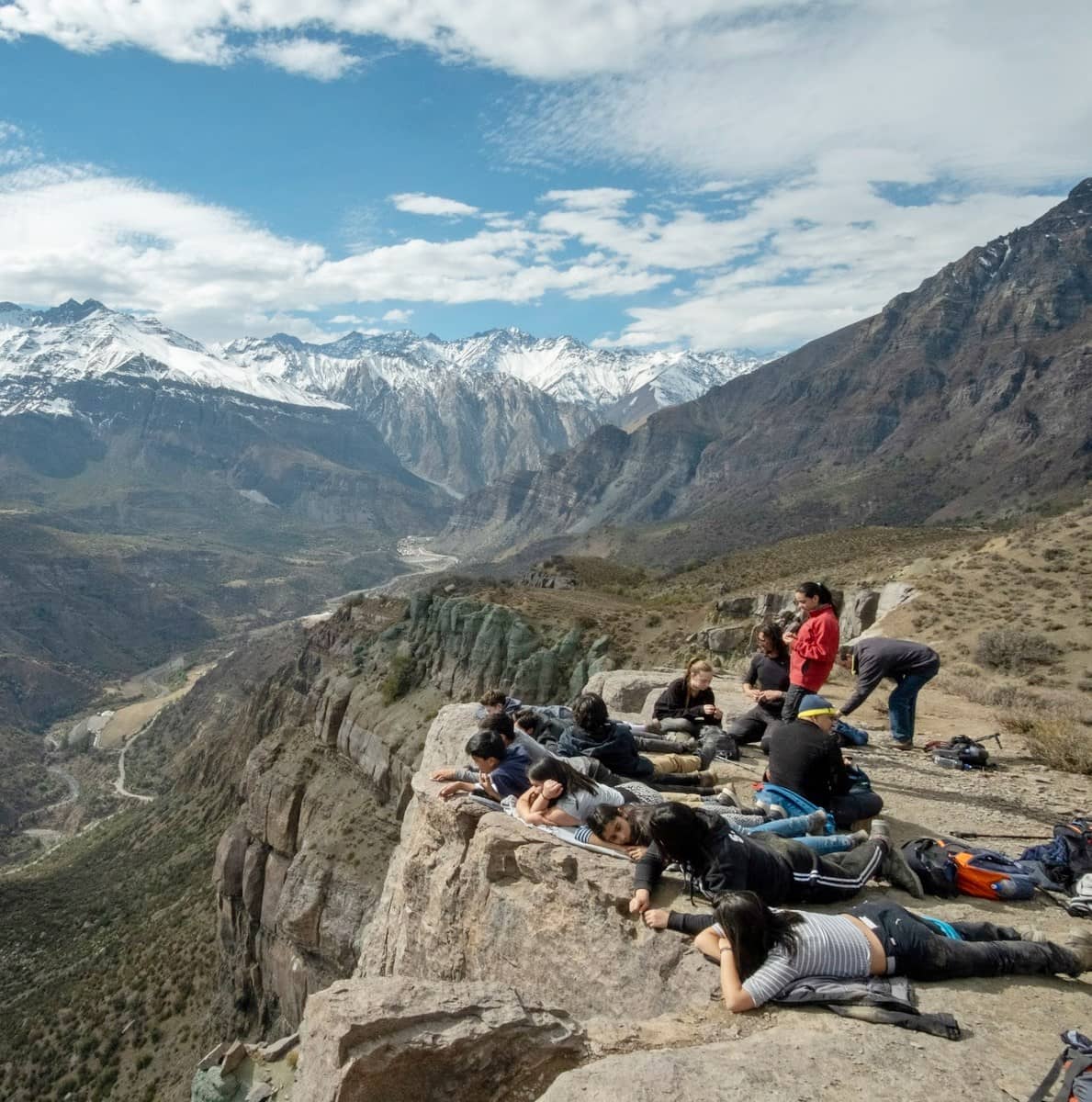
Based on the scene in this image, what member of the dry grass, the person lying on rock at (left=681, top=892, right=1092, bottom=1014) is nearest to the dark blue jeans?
the dry grass

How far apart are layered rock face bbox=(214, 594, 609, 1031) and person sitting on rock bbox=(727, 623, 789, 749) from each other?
18263 mm

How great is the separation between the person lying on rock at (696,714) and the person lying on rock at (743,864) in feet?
12.4

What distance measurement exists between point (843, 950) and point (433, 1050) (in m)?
2.84

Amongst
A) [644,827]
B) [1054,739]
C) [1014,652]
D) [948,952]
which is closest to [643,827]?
[644,827]

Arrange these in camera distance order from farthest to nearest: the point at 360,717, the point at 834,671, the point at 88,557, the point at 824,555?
the point at 88,557 < the point at 824,555 < the point at 360,717 < the point at 834,671

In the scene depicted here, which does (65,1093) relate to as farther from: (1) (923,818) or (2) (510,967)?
(1) (923,818)

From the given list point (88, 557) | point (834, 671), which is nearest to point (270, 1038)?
point (834, 671)

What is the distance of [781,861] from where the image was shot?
20.3 feet

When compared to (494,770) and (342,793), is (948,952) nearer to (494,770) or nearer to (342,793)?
(494,770)

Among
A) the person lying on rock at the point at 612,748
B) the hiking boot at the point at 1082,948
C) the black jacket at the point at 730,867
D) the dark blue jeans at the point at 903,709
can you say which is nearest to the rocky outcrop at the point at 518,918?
the black jacket at the point at 730,867

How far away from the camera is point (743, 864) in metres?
6.02

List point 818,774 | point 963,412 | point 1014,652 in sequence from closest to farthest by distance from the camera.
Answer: point 818,774
point 1014,652
point 963,412

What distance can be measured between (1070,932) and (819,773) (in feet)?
7.50

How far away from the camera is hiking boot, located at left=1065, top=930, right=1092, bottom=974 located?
5.57 metres
